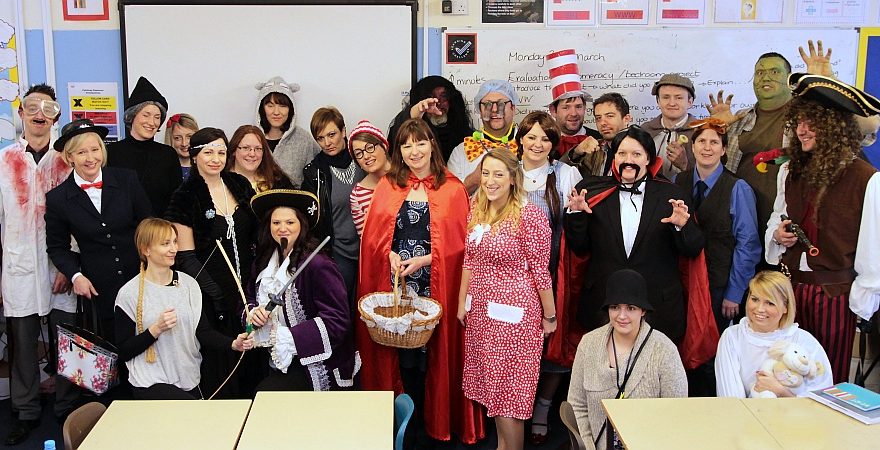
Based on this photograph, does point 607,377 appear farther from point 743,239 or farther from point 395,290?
point 743,239

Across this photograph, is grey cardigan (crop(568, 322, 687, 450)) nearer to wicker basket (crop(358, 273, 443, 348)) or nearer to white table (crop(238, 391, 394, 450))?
wicker basket (crop(358, 273, 443, 348))

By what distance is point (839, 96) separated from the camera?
11.7 ft

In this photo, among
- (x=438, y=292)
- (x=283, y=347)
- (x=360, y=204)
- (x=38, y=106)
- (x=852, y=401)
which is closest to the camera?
(x=852, y=401)

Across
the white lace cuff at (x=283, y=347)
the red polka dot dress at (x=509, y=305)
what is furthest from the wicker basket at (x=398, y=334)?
the white lace cuff at (x=283, y=347)

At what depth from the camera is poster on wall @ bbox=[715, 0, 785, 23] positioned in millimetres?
5285

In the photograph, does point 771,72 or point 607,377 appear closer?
point 607,377

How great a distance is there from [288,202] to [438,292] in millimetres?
880

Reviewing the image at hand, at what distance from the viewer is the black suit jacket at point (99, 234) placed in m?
3.99

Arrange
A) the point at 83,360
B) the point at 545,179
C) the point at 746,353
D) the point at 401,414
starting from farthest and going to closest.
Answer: the point at 545,179 → the point at 83,360 → the point at 746,353 → the point at 401,414

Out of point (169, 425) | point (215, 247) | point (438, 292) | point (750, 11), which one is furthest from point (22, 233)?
point (750, 11)

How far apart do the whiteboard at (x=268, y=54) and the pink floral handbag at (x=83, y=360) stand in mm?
2069

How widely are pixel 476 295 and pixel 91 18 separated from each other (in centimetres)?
351

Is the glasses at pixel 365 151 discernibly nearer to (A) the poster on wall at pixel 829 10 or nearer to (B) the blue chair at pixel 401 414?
(B) the blue chair at pixel 401 414

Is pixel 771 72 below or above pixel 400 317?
above
